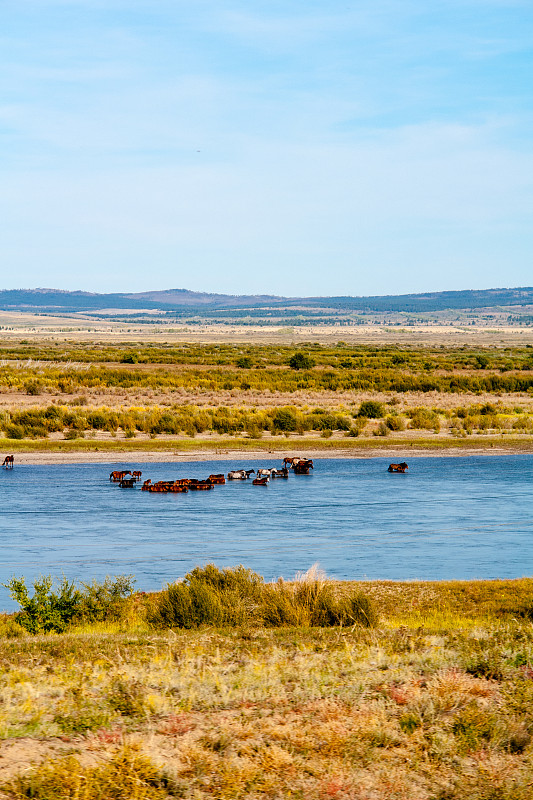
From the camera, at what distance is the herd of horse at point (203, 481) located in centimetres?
2998

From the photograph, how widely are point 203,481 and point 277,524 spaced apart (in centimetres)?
690

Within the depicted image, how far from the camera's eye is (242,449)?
39.6 meters

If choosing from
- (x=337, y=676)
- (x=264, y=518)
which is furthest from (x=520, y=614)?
(x=264, y=518)

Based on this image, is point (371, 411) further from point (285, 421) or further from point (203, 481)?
point (203, 481)

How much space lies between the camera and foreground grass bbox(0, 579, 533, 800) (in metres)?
6.62

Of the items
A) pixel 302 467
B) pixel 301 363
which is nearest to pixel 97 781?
pixel 302 467

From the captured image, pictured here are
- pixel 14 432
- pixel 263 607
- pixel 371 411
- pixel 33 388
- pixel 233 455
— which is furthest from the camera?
pixel 33 388

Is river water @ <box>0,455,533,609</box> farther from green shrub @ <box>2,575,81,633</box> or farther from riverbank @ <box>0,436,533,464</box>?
green shrub @ <box>2,575,81,633</box>

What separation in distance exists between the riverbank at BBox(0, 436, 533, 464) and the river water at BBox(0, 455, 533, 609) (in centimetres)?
147

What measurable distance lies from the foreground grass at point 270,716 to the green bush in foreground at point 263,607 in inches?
58.9

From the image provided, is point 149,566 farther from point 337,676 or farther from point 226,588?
point 337,676

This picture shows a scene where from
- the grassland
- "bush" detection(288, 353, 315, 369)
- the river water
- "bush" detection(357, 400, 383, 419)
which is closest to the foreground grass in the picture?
the river water

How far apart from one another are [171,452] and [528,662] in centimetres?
2986

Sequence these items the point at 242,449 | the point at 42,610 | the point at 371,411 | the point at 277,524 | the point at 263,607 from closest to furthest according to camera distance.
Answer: the point at 42,610, the point at 263,607, the point at 277,524, the point at 242,449, the point at 371,411
